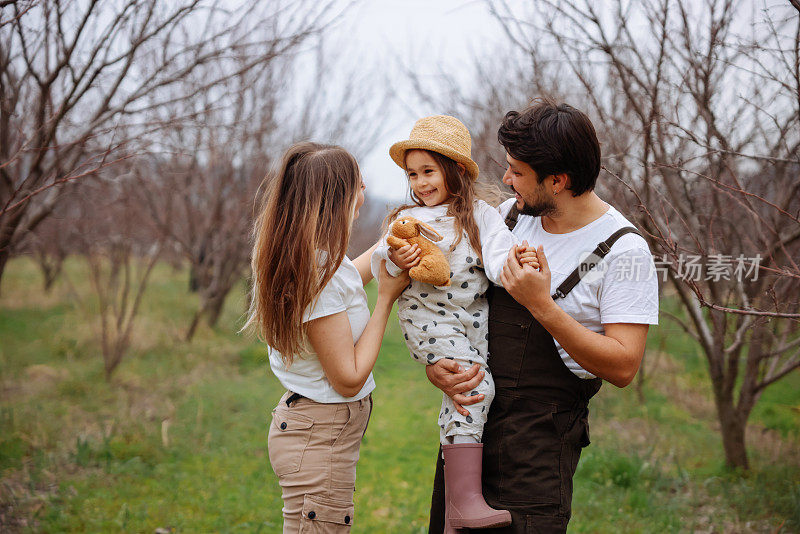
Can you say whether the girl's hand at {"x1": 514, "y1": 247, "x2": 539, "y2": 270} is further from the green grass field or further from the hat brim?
the green grass field

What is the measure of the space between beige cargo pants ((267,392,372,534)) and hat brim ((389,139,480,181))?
86cm

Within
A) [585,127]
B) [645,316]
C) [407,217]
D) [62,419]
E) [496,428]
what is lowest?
[62,419]

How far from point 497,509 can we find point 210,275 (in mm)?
8500

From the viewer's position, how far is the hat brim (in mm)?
2066

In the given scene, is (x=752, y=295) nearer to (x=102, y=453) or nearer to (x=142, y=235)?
(x=102, y=453)

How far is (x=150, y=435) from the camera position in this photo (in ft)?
15.8

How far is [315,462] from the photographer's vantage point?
74.6 inches

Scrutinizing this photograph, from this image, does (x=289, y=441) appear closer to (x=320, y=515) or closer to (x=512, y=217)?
(x=320, y=515)

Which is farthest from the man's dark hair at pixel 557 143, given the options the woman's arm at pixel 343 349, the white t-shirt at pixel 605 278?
the woman's arm at pixel 343 349

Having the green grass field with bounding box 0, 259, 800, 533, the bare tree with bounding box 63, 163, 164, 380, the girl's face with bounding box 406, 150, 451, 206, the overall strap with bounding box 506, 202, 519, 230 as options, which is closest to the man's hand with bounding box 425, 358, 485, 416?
the overall strap with bounding box 506, 202, 519, 230

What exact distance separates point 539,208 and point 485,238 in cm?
21

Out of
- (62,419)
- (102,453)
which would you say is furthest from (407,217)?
(62,419)

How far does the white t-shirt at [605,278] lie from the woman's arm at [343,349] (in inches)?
21.3

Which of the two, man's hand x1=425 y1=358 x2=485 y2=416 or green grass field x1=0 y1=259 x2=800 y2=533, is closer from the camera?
man's hand x1=425 y1=358 x2=485 y2=416
